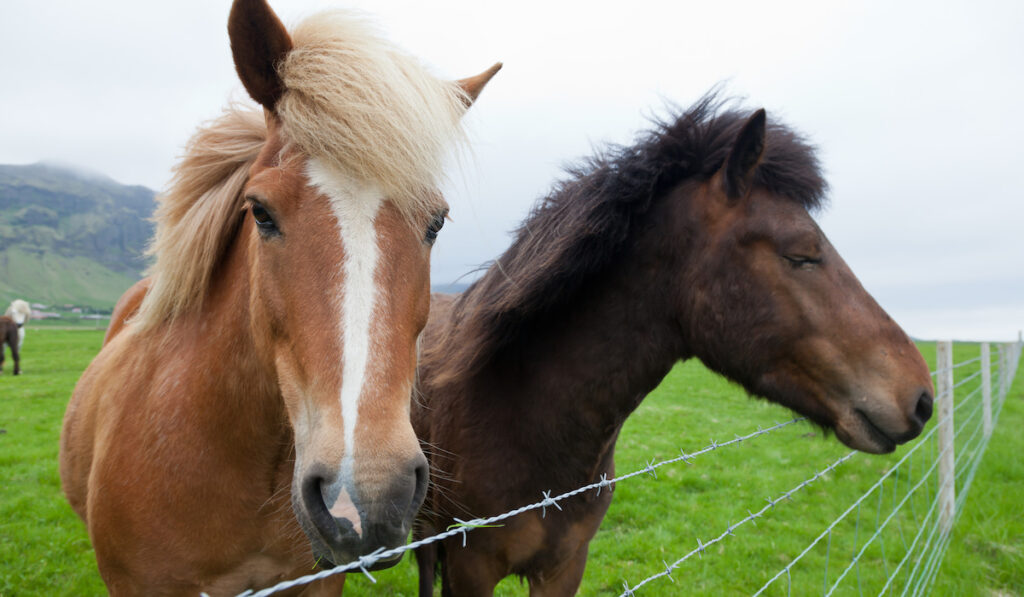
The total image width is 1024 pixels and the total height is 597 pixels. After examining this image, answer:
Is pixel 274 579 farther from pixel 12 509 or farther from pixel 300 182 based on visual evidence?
pixel 12 509

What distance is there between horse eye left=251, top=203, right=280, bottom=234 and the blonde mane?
211 millimetres

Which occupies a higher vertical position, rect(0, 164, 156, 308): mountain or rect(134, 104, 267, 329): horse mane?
rect(134, 104, 267, 329): horse mane

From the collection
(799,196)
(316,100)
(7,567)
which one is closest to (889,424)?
(799,196)

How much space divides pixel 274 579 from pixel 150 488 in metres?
0.55

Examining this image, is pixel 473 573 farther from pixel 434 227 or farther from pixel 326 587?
pixel 434 227

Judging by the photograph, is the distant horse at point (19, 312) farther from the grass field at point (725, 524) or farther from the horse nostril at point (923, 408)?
the horse nostril at point (923, 408)

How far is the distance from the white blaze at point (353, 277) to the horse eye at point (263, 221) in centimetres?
16

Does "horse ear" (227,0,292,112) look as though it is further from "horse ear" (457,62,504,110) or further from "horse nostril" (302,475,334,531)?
"horse nostril" (302,475,334,531)

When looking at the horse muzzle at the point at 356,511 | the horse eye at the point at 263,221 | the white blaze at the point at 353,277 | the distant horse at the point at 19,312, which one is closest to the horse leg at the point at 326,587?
the horse muzzle at the point at 356,511

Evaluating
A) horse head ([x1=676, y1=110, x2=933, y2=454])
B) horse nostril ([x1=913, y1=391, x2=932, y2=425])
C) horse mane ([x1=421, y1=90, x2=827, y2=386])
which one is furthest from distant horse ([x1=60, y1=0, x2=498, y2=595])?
horse nostril ([x1=913, y1=391, x2=932, y2=425])

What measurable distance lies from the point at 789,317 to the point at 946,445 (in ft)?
11.7

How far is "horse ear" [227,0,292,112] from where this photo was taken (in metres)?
1.61

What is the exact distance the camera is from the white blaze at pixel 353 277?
4.03 ft

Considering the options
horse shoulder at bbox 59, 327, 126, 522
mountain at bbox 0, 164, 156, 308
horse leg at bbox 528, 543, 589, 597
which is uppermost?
horse leg at bbox 528, 543, 589, 597
